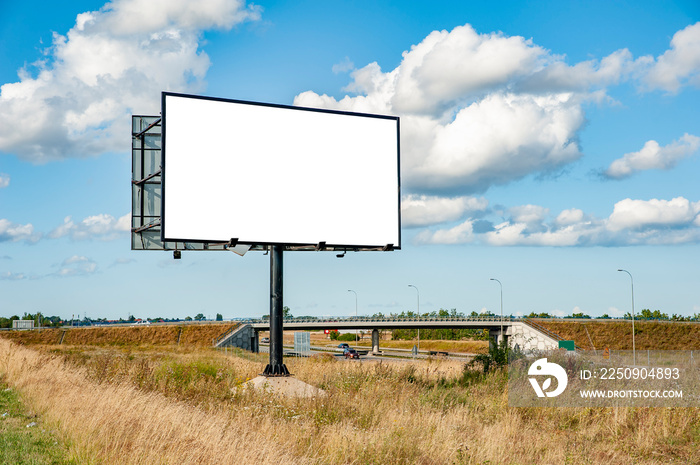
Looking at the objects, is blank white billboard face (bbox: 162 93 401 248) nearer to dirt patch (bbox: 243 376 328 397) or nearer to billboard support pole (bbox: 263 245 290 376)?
billboard support pole (bbox: 263 245 290 376)

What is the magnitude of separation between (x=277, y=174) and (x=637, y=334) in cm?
7784

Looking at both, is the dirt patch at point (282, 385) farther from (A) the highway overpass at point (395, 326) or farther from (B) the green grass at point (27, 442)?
(A) the highway overpass at point (395, 326)

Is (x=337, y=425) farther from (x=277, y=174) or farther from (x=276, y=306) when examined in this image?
(x=277, y=174)

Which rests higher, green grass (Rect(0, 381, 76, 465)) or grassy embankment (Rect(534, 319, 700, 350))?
green grass (Rect(0, 381, 76, 465))

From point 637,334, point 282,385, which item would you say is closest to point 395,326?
point 637,334

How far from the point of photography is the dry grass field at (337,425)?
8078mm

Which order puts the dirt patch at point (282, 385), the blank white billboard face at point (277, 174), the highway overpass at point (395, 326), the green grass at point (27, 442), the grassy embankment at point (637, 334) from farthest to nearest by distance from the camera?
the highway overpass at point (395, 326) < the grassy embankment at point (637, 334) < the blank white billboard face at point (277, 174) < the dirt patch at point (282, 385) < the green grass at point (27, 442)

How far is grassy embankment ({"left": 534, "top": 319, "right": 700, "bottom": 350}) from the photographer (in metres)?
79.3
